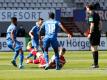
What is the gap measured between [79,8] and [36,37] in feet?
65.7

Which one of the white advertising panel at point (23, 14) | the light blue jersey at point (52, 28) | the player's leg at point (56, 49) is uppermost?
the light blue jersey at point (52, 28)

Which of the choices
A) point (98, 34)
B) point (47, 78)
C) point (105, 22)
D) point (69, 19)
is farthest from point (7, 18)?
point (47, 78)

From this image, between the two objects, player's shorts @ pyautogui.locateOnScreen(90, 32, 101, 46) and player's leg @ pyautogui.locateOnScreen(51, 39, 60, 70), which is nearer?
player's leg @ pyautogui.locateOnScreen(51, 39, 60, 70)

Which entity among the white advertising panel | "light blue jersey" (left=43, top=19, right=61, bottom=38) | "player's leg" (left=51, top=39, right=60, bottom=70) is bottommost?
the white advertising panel

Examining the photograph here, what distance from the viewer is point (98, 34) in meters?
17.4

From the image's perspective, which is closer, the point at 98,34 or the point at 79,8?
the point at 98,34

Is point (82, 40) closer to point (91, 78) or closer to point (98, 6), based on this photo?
point (98, 6)

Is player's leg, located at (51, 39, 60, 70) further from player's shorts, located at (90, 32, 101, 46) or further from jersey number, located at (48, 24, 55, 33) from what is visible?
player's shorts, located at (90, 32, 101, 46)

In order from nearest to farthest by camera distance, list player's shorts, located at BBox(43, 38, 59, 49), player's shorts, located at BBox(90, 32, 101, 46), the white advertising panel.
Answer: player's shorts, located at BBox(43, 38, 59, 49) → player's shorts, located at BBox(90, 32, 101, 46) → the white advertising panel

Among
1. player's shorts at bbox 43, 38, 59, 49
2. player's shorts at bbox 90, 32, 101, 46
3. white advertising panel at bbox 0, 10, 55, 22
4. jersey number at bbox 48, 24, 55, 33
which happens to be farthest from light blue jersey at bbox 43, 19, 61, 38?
white advertising panel at bbox 0, 10, 55, 22

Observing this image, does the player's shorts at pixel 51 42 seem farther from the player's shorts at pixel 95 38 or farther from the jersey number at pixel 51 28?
the player's shorts at pixel 95 38

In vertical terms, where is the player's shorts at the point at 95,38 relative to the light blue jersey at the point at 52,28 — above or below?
below

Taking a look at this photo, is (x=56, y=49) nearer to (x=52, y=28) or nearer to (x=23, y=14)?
(x=52, y=28)

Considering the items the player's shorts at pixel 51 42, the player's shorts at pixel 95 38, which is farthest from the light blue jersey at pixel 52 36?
the player's shorts at pixel 95 38
